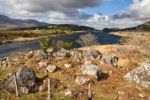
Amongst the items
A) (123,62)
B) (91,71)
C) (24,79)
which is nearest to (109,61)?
(123,62)

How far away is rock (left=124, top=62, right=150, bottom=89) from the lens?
4800 cm

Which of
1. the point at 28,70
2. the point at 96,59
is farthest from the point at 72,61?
the point at 28,70

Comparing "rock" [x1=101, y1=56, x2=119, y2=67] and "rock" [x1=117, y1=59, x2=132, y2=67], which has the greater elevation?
"rock" [x1=101, y1=56, x2=119, y2=67]

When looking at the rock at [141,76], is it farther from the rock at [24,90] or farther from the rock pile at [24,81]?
the rock at [24,90]

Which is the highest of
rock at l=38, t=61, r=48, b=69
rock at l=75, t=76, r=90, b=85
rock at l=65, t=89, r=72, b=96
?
rock at l=38, t=61, r=48, b=69

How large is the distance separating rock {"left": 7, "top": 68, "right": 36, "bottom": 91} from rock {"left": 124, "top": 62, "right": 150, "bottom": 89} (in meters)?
17.6

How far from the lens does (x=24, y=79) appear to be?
46.0 meters

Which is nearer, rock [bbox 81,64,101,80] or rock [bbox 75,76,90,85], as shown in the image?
rock [bbox 75,76,90,85]

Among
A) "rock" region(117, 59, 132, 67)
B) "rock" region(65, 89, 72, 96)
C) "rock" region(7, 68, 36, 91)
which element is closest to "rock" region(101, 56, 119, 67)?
"rock" region(117, 59, 132, 67)

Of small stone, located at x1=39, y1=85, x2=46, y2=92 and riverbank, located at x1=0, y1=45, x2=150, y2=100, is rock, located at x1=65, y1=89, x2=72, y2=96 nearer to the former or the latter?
riverbank, located at x1=0, y1=45, x2=150, y2=100

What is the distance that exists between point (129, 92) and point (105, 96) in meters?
4.54

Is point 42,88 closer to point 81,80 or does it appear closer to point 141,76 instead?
point 81,80

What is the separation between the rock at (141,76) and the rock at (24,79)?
1764cm

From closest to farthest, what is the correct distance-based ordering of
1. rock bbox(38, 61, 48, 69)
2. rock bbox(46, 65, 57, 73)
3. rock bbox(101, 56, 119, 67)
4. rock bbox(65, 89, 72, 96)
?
rock bbox(65, 89, 72, 96), rock bbox(46, 65, 57, 73), rock bbox(38, 61, 48, 69), rock bbox(101, 56, 119, 67)
